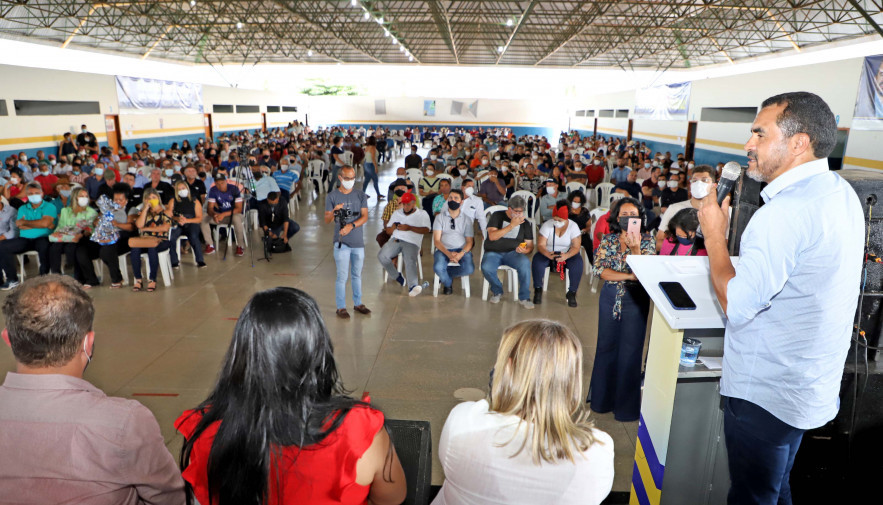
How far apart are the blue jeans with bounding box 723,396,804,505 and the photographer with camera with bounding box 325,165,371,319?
3.79 m

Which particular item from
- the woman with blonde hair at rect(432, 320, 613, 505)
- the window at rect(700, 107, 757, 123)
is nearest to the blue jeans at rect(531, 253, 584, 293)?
the woman with blonde hair at rect(432, 320, 613, 505)

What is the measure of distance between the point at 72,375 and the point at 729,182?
213 cm

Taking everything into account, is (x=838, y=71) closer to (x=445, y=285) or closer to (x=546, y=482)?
(x=445, y=285)

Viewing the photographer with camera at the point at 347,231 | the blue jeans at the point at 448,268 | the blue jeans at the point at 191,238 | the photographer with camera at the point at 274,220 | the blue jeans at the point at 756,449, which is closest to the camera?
the blue jeans at the point at 756,449

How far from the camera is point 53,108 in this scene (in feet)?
49.6

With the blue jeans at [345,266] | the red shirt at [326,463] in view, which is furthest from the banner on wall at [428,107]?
the red shirt at [326,463]

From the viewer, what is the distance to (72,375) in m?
1.50

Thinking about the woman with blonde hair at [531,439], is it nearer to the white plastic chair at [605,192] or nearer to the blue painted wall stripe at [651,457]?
the blue painted wall stripe at [651,457]

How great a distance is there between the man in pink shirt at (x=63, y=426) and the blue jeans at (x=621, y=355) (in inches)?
104

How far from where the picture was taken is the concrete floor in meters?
3.78

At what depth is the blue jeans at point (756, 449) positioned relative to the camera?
5.60 ft

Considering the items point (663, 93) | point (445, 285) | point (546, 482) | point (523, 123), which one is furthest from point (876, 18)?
point (523, 123)

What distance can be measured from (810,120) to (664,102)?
73.5 ft

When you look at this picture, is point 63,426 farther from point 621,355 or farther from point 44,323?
point 621,355
